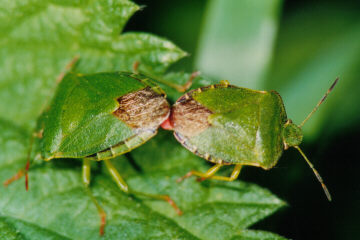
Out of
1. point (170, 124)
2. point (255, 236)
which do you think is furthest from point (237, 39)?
point (255, 236)

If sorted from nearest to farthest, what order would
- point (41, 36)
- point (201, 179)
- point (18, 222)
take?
1. point (18, 222)
2. point (201, 179)
3. point (41, 36)

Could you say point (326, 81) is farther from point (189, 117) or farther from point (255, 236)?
point (255, 236)

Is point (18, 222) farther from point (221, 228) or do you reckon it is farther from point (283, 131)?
point (283, 131)

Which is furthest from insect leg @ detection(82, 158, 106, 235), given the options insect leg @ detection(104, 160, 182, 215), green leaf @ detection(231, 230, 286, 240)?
green leaf @ detection(231, 230, 286, 240)

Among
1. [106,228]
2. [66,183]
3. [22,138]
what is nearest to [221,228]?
[106,228]

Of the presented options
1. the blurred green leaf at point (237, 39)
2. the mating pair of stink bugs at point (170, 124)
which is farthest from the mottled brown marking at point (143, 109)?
the blurred green leaf at point (237, 39)
